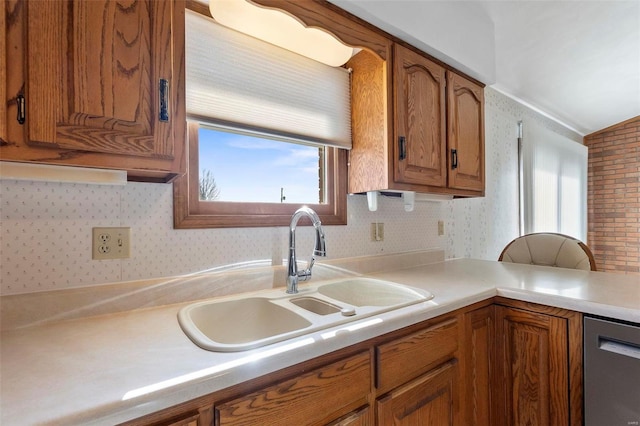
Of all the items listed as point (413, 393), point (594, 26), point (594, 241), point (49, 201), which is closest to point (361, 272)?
point (413, 393)

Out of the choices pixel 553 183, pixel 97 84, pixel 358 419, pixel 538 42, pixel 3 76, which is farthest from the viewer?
pixel 553 183

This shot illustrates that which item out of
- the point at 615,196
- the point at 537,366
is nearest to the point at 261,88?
the point at 537,366

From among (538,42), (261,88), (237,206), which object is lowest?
(237,206)

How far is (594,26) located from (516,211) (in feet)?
5.23

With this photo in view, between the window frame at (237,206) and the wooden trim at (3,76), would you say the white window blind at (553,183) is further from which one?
the wooden trim at (3,76)

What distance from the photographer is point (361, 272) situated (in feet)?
5.33

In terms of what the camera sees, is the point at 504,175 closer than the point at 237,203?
No

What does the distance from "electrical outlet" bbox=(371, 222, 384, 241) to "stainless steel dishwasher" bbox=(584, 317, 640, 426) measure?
3.08ft

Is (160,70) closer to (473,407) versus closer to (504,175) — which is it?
(473,407)

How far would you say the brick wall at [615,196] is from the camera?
425 cm

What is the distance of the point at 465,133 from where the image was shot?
5.89 ft

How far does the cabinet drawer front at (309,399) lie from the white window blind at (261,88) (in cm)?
97

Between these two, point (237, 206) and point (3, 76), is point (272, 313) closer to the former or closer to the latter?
point (237, 206)

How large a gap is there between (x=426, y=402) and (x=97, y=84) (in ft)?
4.55
